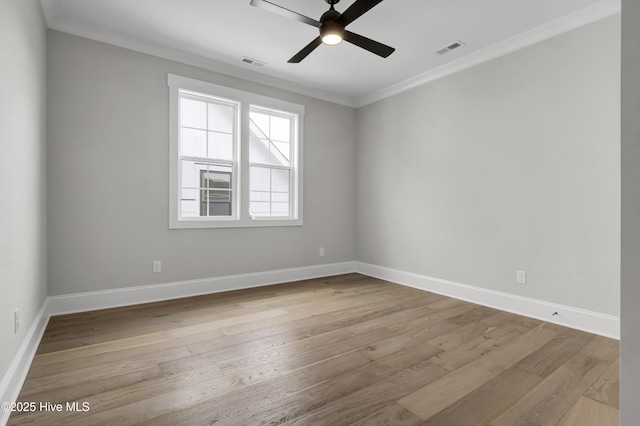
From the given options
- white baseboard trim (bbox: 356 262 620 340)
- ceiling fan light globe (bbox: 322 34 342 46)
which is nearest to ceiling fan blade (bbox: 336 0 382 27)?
ceiling fan light globe (bbox: 322 34 342 46)

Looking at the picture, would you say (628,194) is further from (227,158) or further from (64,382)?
(227,158)

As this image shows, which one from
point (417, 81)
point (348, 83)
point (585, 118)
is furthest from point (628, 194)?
point (348, 83)

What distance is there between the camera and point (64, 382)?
6.17ft

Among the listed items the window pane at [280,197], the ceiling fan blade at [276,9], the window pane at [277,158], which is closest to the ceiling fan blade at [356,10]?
the ceiling fan blade at [276,9]

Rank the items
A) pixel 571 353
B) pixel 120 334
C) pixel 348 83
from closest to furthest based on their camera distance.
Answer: pixel 571 353 < pixel 120 334 < pixel 348 83

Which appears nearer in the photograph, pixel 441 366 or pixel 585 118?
pixel 441 366

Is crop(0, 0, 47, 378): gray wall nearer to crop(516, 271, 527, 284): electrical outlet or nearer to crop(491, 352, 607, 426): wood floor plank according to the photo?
crop(491, 352, 607, 426): wood floor plank

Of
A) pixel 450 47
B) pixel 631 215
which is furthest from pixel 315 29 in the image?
pixel 631 215

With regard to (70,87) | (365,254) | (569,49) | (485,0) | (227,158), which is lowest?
(365,254)

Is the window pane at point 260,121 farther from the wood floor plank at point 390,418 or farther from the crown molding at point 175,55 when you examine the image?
the wood floor plank at point 390,418

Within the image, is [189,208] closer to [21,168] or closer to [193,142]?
[193,142]

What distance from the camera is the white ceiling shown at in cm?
275

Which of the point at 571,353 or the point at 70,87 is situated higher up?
the point at 70,87

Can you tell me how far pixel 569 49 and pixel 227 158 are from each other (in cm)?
369
